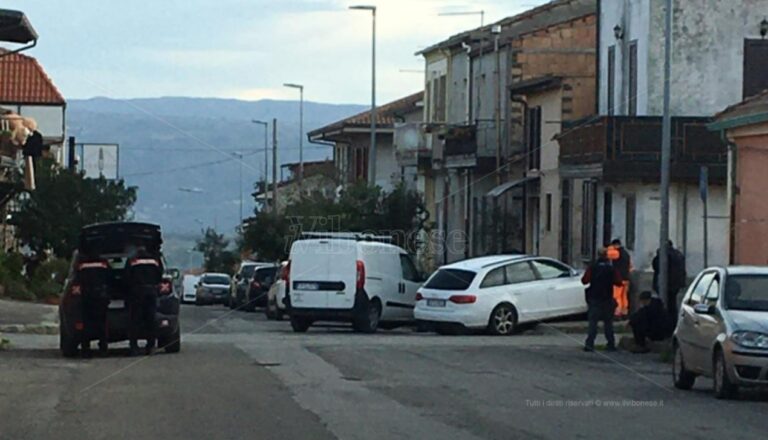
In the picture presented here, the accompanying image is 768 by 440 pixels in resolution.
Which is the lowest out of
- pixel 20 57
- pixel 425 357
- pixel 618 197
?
pixel 425 357

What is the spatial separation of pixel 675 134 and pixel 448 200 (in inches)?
856

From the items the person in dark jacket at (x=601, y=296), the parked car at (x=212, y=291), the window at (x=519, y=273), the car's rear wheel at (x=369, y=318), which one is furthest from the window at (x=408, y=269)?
the parked car at (x=212, y=291)

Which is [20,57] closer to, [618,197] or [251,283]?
[251,283]

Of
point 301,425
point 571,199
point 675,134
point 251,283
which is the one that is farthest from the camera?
point 251,283

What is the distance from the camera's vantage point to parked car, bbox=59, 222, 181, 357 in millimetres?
22578

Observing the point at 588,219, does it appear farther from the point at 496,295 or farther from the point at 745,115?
the point at 745,115

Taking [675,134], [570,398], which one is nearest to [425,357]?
[570,398]

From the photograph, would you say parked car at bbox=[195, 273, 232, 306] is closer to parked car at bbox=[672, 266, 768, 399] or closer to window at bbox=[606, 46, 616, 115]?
window at bbox=[606, 46, 616, 115]

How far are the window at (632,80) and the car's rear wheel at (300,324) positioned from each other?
35.4ft

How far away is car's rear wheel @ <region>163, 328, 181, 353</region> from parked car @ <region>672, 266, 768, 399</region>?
7.49 meters

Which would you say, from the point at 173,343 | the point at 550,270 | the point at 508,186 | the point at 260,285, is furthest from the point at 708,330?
the point at 260,285

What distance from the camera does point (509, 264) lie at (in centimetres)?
3166

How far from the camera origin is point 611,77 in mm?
41562

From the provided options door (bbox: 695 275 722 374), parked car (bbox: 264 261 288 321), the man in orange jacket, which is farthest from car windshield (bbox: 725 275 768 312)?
parked car (bbox: 264 261 288 321)
